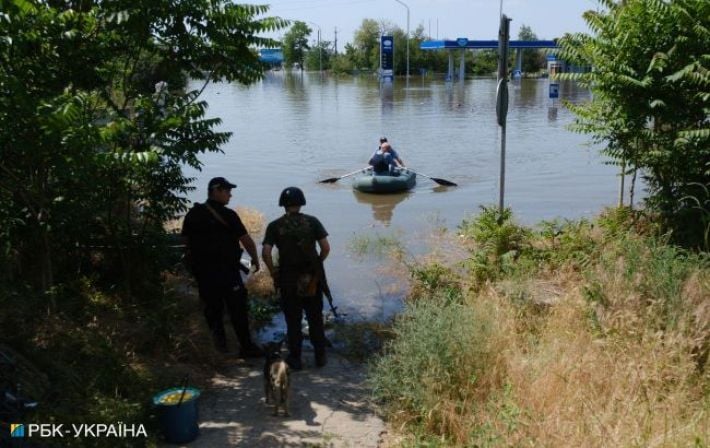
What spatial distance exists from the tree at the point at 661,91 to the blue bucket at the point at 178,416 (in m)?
6.50

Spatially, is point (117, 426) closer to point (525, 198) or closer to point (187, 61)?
point (187, 61)

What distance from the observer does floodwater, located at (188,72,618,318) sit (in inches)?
531

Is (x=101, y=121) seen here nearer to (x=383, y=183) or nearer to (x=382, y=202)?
(x=382, y=202)

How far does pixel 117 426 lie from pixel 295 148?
23338 millimetres

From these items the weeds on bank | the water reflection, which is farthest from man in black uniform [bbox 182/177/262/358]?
the water reflection

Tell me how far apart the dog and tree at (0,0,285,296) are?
1868mm

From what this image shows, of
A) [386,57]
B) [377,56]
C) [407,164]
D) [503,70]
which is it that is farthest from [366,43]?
[503,70]

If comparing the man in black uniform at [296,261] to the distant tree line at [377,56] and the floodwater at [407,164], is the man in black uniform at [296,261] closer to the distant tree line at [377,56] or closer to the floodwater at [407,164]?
the floodwater at [407,164]

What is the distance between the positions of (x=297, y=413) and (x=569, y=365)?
2146 millimetres

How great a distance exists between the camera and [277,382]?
201 inches

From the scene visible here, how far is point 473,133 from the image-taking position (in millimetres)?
31406

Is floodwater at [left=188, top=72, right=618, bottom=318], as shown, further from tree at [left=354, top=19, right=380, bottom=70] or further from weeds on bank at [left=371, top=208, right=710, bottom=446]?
tree at [left=354, top=19, right=380, bottom=70]

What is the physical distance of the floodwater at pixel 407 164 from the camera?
1348 cm

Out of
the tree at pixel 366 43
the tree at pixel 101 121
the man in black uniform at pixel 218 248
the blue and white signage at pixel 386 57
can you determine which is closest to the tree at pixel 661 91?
the tree at pixel 101 121
